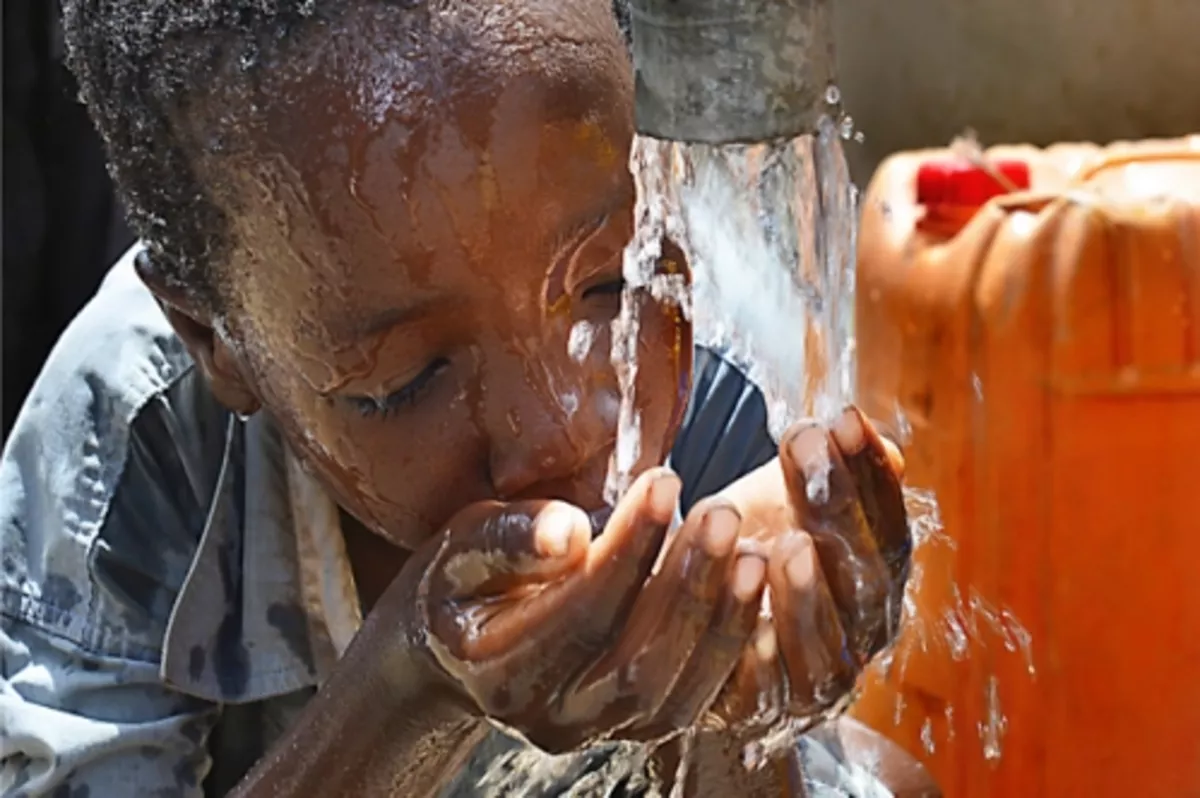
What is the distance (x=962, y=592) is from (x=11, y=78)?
3.63 feet

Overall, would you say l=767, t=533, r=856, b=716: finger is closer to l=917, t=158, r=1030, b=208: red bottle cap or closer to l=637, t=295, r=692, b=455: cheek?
l=637, t=295, r=692, b=455: cheek

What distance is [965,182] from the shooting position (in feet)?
5.57

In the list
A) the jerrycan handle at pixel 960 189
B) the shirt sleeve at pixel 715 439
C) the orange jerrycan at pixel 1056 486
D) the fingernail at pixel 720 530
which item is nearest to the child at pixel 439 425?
the fingernail at pixel 720 530

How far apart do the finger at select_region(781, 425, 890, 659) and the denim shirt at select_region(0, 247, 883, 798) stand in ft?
1.27

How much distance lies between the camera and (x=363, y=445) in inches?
31.8

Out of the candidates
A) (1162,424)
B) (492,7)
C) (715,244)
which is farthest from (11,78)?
(1162,424)

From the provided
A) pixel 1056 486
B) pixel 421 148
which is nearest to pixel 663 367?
pixel 421 148

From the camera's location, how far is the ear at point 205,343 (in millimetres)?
880

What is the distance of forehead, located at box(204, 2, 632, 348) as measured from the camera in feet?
2.37

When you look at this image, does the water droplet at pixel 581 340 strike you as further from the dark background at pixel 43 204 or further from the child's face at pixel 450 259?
the dark background at pixel 43 204

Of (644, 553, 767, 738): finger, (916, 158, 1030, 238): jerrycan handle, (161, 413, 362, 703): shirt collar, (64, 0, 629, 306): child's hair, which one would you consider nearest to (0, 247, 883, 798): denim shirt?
(161, 413, 362, 703): shirt collar

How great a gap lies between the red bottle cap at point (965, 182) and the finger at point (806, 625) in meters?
1.11

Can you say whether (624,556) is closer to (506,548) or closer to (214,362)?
(506,548)

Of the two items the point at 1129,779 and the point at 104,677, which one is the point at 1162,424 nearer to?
the point at 1129,779
